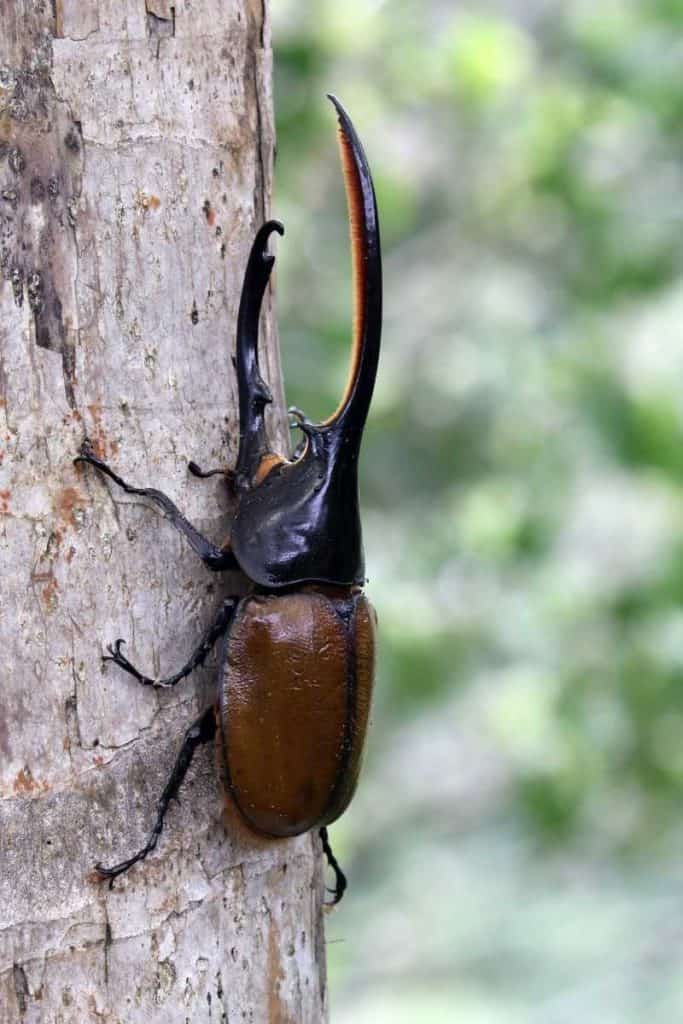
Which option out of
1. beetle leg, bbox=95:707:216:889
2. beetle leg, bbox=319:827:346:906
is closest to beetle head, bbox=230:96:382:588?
Result: beetle leg, bbox=95:707:216:889

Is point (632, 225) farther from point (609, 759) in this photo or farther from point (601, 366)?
point (609, 759)

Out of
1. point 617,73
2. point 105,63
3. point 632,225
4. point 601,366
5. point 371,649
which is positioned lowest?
point 371,649

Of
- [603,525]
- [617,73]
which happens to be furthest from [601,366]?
[617,73]

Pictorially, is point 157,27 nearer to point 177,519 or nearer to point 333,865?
point 177,519

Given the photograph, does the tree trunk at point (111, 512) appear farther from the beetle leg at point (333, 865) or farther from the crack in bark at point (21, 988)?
the beetle leg at point (333, 865)

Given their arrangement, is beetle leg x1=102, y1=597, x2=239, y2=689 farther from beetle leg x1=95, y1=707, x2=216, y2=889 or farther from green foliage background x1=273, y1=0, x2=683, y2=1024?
green foliage background x1=273, y1=0, x2=683, y2=1024

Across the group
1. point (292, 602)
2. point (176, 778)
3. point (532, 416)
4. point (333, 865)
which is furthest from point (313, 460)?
point (532, 416)
